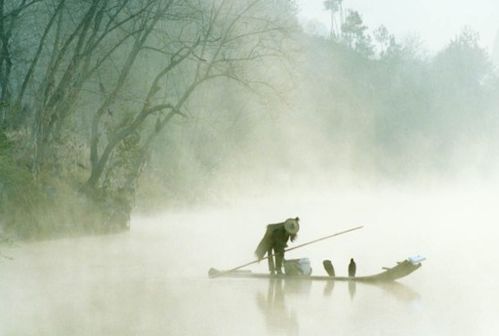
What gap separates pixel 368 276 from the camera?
1862 cm

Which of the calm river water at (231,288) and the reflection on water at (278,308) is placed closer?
the reflection on water at (278,308)

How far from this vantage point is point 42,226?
2639cm

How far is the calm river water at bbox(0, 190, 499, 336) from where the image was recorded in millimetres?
13532

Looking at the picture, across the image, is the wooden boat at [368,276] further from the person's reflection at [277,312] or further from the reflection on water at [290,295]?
the person's reflection at [277,312]

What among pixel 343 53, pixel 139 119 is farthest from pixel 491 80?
pixel 139 119

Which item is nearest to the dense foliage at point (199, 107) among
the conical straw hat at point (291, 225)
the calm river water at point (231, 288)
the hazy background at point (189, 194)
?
the hazy background at point (189, 194)

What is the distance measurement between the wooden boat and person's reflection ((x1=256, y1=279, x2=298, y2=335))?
820mm

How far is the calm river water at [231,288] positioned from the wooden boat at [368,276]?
21 cm

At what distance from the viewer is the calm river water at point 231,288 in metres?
13.5

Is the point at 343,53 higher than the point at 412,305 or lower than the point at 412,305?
higher

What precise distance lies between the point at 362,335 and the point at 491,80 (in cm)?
8517

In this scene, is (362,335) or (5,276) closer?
A: (362,335)

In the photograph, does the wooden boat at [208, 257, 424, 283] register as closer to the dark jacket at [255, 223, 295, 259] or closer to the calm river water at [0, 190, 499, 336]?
the calm river water at [0, 190, 499, 336]

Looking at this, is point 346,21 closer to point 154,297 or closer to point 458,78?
point 458,78
